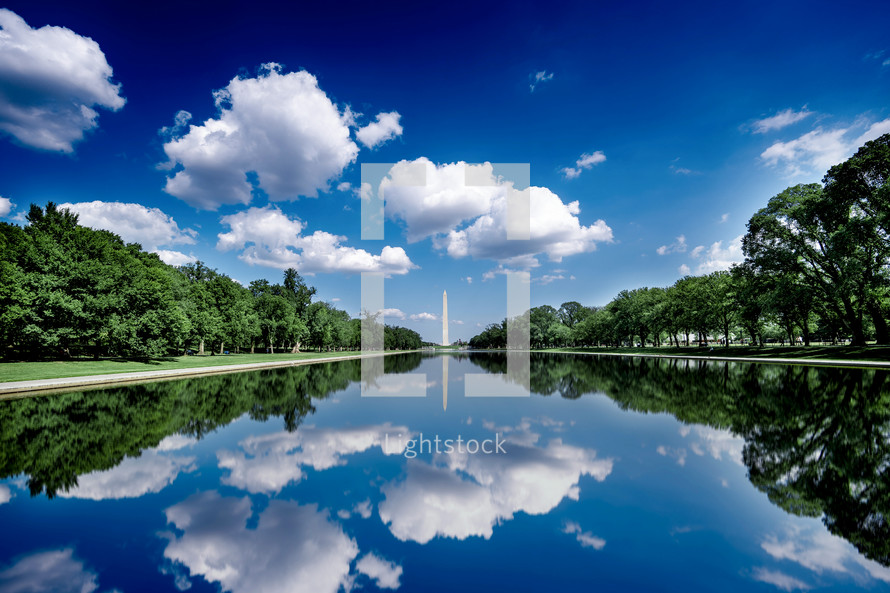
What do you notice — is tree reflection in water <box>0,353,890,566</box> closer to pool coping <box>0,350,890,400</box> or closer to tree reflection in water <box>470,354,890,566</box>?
tree reflection in water <box>470,354,890,566</box>

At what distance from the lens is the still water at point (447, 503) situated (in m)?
4.52

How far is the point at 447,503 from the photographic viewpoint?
20.9 ft

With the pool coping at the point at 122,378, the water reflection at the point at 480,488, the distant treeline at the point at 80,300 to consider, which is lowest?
the pool coping at the point at 122,378

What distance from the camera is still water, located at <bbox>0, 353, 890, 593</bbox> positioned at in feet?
14.8

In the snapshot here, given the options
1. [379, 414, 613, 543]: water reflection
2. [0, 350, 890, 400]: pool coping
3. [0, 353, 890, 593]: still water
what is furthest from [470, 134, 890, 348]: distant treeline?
[379, 414, 613, 543]: water reflection

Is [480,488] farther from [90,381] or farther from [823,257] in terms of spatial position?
[823,257]

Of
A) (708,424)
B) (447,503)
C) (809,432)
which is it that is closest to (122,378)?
(447,503)

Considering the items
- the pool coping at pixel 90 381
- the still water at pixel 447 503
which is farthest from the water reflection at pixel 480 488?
the pool coping at pixel 90 381

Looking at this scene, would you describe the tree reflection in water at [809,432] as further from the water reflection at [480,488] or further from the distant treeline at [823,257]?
the distant treeline at [823,257]

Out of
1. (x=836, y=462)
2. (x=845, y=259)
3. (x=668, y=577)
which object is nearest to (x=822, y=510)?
(x=836, y=462)

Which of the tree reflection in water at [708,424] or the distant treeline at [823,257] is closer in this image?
the tree reflection in water at [708,424]

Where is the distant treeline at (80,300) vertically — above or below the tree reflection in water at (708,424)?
above

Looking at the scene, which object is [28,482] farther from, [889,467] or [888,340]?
[888,340]

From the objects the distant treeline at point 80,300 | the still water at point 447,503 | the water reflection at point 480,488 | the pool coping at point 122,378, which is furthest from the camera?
the distant treeline at point 80,300
